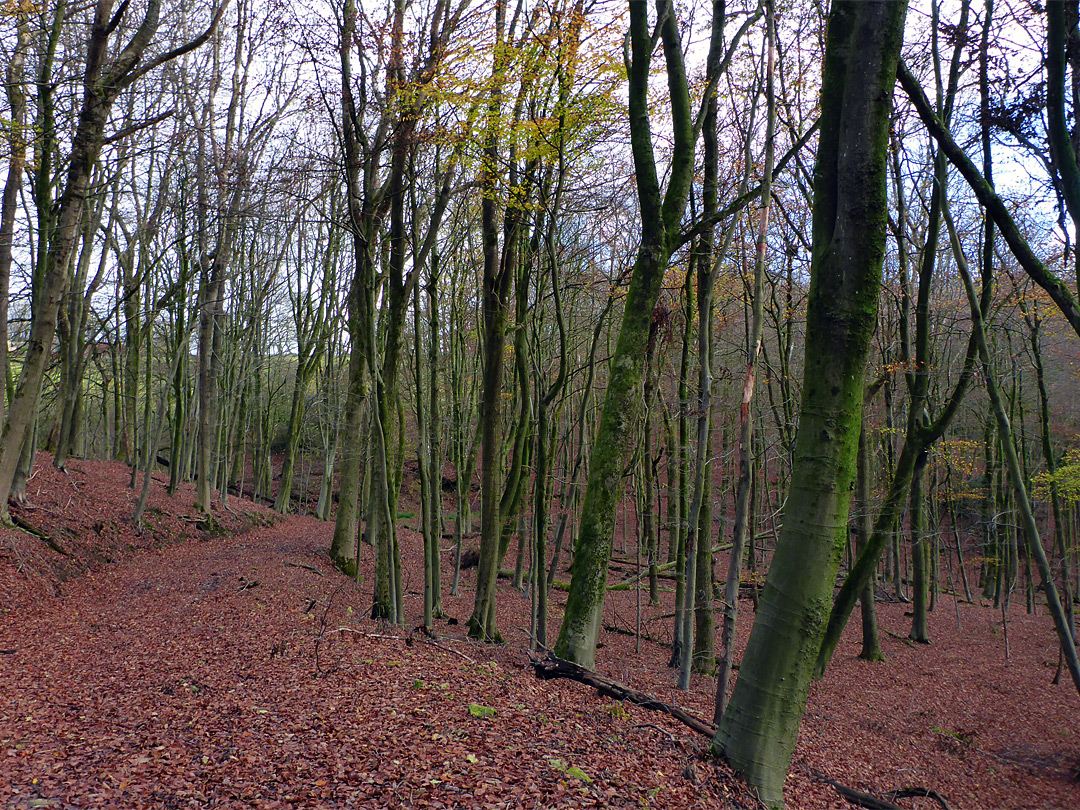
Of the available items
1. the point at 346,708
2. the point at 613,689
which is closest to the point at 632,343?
the point at 613,689

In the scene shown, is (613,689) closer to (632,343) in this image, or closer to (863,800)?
(863,800)

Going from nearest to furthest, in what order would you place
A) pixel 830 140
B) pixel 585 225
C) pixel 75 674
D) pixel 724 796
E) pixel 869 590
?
pixel 724 796 < pixel 830 140 < pixel 75 674 < pixel 869 590 < pixel 585 225

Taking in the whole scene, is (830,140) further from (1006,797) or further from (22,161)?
(22,161)

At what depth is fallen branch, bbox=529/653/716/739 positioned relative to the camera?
4809mm

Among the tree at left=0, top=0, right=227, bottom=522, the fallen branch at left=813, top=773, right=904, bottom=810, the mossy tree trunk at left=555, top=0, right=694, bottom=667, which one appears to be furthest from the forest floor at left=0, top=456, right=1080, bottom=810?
the tree at left=0, top=0, right=227, bottom=522

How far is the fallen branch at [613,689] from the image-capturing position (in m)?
4.81

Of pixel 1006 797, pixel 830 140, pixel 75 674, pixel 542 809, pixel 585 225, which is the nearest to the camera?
pixel 542 809

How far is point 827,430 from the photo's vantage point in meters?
3.66

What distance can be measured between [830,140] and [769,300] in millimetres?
12087

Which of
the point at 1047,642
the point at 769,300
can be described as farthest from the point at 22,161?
the point at 1047,642

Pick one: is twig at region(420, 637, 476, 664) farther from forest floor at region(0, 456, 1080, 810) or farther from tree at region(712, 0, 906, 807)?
tree at region(712, 0, 906, 807)

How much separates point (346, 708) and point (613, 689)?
2.14 m

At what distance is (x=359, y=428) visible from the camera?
13133mm

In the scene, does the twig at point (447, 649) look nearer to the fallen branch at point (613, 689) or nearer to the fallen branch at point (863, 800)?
the fallen branch at point (613, 689)
